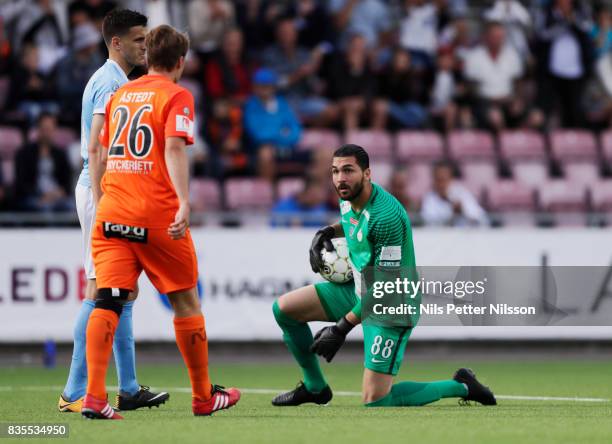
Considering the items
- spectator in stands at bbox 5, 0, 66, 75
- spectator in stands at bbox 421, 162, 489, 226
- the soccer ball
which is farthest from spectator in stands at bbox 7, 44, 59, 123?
the soccer ball

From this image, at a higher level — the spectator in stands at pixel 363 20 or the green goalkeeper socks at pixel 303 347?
the spectator in stands at pixel 363 20

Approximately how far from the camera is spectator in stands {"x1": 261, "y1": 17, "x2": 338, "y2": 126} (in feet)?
58.2

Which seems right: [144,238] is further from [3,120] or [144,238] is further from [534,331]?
[3,120]

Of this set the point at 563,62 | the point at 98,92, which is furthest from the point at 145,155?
the point at 563,62

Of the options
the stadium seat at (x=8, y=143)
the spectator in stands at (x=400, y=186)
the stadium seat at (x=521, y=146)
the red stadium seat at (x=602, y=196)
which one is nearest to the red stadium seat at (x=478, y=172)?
the stadium seat at (x=521, y=146)

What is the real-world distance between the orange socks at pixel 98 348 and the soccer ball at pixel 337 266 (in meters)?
Result: 1.97

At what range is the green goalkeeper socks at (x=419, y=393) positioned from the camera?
8.45m

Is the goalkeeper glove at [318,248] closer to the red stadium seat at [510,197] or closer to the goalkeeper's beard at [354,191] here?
the goalkeeper's beard at [354,191]

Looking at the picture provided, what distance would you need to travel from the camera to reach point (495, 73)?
1905 cm

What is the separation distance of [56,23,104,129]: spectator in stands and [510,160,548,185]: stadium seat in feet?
18.5

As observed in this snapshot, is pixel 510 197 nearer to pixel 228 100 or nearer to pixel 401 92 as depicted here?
pixel 401 92

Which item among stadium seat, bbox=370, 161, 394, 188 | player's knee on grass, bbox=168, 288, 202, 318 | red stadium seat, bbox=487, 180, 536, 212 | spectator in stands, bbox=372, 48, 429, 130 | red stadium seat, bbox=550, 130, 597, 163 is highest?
spectator in stands, bbox=372, 48, 429, 130

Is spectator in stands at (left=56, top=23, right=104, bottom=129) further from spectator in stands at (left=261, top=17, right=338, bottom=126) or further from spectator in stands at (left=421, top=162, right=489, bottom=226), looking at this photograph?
spectator in stands at (left=421, top=162, right=489, bottom=226)

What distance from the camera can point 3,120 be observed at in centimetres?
1631
